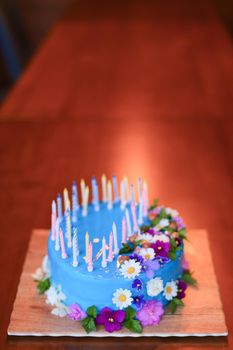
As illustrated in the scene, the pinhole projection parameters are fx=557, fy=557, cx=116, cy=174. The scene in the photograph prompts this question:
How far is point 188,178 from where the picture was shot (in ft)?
5.49

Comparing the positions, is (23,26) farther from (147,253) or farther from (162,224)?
(147,253)

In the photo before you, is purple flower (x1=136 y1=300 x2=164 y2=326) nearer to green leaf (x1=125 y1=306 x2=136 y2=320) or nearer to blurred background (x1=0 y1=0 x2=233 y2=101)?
green leaf (x1=125 y1=306 x2=136 y2=320)

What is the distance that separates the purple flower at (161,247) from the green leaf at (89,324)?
18cm

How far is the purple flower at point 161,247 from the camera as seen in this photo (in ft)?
3.67

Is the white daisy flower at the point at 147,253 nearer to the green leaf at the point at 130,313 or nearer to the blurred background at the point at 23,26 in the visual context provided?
the green leaf at the point at 130,313

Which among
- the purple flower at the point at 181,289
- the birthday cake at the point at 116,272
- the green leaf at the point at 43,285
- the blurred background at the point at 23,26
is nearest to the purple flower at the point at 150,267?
the birthday cake at the point at 116,272

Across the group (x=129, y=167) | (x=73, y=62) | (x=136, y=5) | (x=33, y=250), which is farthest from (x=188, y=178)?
(x=136, y=5)

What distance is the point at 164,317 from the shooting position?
1127 millimetres

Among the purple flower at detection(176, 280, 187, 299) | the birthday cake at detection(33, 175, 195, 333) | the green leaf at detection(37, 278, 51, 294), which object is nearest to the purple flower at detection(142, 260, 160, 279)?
the birthday cake at detection(33, 175, 195, 333)

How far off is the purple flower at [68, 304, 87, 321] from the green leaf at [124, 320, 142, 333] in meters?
0.09

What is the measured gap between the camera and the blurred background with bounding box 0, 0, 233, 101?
328cm

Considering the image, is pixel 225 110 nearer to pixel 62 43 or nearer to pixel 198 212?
pixel 198 212

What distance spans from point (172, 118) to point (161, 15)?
1.38m

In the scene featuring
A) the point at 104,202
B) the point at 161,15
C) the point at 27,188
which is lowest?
the point at 161,15
